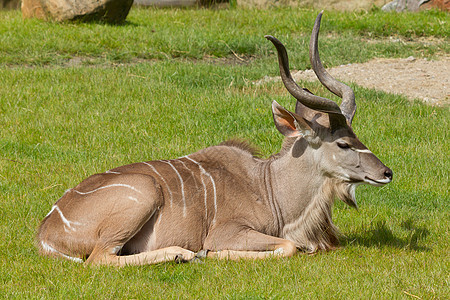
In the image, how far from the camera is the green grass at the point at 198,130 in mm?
3668

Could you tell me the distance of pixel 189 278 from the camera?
12.2 ft

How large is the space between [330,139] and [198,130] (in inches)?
103

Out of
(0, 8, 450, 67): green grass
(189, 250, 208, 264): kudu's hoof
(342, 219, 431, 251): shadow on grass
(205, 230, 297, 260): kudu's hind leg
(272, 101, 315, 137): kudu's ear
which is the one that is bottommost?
(0, 8, 450, 67): green grass

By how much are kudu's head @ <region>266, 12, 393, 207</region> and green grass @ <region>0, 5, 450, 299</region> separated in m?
0.50

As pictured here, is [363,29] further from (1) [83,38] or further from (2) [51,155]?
(2) [51,155]

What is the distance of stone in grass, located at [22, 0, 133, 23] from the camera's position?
10773 millimetres

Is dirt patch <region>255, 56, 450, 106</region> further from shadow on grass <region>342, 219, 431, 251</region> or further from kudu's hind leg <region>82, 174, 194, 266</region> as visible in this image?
kudu's hind leg <region>82, 174, 194, 266</region>

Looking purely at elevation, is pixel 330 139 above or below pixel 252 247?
above

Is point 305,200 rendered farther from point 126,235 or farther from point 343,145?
point 126,235

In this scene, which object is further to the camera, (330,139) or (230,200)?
(230,200)

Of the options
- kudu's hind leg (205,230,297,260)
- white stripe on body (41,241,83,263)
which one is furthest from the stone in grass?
kudu's hind leg (205,230,297,260)

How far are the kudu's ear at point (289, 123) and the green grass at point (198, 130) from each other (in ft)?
2.62

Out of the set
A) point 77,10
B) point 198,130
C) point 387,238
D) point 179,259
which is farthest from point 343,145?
point 77,10

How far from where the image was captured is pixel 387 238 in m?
4.48
